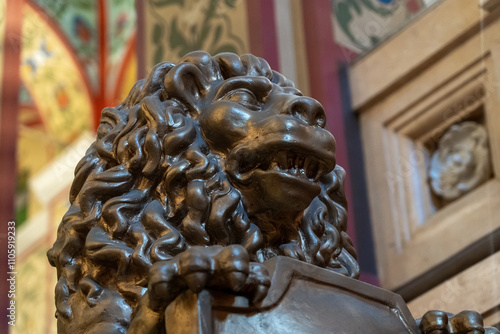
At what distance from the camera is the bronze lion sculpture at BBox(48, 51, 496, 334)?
1.19m

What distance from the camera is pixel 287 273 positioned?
3.51 feet

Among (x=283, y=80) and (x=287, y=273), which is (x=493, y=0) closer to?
(x=283, y=80)

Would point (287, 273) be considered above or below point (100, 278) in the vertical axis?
above

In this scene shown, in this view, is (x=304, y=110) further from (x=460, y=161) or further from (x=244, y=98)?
(x=460, y=161)

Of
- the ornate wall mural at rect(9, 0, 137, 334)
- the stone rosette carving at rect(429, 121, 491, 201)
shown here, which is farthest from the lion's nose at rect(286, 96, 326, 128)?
the ornate wall mural at rect(9, 0, 137, 334)

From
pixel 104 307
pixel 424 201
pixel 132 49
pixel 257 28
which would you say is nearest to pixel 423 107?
pixel 424 201

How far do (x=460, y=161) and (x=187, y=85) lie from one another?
4.21 feet

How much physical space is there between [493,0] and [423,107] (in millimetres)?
358

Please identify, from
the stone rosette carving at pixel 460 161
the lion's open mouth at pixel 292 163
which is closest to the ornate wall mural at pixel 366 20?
the stone rosette carving at pixel 460 161

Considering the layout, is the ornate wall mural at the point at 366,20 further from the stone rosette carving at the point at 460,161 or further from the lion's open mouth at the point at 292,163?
the lion's open mouth at the point at 292,163

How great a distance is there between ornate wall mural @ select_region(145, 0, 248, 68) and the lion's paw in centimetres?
168

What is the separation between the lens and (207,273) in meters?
0.94

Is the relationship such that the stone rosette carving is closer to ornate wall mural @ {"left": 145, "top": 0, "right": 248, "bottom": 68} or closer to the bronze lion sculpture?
ornate wall mural @ {"left": 145, "top": 0, "right": 248, "bottom": 68}

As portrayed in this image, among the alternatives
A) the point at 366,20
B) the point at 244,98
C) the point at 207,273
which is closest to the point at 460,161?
the point at 366,20
